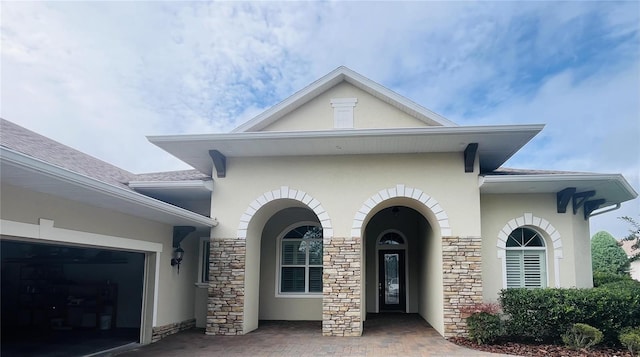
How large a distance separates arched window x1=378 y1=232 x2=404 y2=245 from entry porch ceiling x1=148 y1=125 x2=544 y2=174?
16.1 ft

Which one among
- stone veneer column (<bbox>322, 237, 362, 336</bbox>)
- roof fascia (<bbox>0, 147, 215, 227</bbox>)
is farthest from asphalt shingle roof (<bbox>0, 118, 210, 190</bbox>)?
stone veneer column (<bbox>322, 237, 362, 336</bbox>)

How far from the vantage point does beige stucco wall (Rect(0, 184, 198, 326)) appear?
6.13 meters

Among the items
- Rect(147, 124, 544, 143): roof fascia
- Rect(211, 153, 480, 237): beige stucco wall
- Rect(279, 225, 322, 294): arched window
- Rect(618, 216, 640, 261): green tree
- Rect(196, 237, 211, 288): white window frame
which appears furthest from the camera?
Rect(279, 225, 322, 294): arched window

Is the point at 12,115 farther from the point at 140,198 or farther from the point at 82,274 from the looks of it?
the point at 140,198

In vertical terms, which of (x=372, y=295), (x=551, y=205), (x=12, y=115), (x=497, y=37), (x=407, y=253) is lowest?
(x=372, y=295)

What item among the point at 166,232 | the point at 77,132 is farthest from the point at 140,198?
the point at 77,132

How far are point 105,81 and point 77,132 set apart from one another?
6.08 meters

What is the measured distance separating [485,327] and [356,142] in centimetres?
461

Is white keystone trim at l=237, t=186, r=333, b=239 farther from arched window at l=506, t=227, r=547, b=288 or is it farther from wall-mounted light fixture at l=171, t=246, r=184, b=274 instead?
arched window at l=506, t=227, r=547, b=288

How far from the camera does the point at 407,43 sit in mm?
15602

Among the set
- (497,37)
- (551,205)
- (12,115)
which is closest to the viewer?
(551,205)

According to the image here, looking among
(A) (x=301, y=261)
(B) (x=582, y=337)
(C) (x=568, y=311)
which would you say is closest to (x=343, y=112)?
(A) (x=301, y=261)

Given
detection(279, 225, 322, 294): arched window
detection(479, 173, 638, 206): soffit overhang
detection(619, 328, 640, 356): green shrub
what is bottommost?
detection(619, 328, 640, 356): green shrub

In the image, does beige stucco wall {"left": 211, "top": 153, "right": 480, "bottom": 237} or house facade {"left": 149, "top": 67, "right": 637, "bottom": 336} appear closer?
house facade {"left": 149, "top": 67, "right": 637, "bottom": 336}
